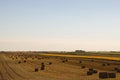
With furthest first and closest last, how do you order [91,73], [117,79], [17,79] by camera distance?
[91,73], [17,79], [117,79]

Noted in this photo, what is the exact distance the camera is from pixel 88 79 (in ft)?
101

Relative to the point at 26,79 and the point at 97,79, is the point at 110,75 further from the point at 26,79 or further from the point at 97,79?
the point at 26,79

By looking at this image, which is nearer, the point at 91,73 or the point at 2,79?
the point at 2,79

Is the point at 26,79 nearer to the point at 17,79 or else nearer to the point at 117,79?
the point at 17,79

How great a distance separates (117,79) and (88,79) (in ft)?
10.4

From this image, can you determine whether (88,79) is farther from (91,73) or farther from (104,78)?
(91,73)

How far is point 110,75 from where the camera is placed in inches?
1225

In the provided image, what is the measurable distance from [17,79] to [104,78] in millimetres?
9614

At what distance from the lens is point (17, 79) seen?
31.6 m

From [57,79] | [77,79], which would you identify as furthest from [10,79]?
[77,79]

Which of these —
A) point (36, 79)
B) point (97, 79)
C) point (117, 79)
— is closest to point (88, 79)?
A: point (97, 79)

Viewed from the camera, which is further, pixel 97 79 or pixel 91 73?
pixel 91 73

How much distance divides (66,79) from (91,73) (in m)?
6.69

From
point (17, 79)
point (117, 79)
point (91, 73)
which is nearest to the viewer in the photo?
point (117, 79)
